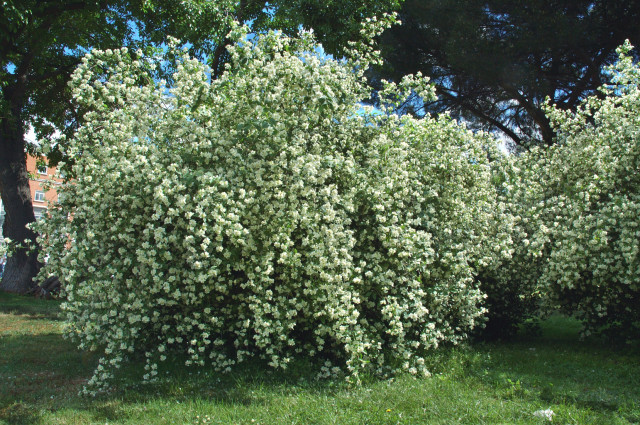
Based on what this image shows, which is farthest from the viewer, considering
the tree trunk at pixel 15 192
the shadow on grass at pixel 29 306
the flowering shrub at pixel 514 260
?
the tree trunk at pixel 15 192

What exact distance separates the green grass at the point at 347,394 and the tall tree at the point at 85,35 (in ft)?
24.4

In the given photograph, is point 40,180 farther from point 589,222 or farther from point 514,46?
point 514,46

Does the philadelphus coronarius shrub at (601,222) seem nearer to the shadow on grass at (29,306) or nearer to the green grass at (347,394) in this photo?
the green grass at (347,394)

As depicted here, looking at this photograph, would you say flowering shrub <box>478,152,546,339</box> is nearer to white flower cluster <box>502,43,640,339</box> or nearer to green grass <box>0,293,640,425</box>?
white flower cluster <box>502,43,640,339</box>

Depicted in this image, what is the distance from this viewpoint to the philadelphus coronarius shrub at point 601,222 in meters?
6.02

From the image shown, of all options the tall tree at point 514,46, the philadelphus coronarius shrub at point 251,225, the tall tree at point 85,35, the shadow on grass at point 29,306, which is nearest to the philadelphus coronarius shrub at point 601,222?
the philadelphus coronarius shrub at point 251,225

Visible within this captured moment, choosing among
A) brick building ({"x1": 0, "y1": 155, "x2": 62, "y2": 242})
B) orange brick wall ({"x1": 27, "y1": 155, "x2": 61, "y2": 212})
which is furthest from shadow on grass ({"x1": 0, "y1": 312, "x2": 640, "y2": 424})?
orange brick wall ({"x1": 27, "y1": 155, "x2": 61, "y2": 212})

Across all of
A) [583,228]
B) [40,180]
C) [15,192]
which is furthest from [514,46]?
[15,192]

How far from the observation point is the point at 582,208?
6.56 m

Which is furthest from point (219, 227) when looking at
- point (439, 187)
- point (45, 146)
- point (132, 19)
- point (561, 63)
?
point (561, 63)

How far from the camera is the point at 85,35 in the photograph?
13.2 metres

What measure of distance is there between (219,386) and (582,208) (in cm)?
482

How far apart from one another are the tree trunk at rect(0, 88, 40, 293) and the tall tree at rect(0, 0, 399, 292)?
21mm

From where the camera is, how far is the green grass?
423cm
